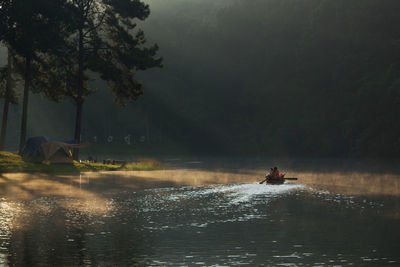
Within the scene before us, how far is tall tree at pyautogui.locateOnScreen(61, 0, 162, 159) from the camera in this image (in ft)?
216

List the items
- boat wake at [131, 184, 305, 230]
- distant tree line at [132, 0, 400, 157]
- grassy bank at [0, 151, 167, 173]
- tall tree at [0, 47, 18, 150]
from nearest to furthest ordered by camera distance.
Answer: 1. boat wake at [131, 184, 305, 230]
2. grassy bank at [0, 151, 167, 173]
3. tall tree at [0, 47, 18, 150]
4. distant tree line at [132, 0, 400, 157]

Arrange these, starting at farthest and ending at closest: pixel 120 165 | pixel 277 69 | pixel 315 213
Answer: pixel 277 69 → pixel 120 165 → pixel 315 213

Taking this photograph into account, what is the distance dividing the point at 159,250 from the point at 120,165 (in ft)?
165

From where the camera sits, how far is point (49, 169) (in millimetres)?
57125

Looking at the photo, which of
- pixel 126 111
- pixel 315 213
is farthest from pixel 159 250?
pixel 126 111

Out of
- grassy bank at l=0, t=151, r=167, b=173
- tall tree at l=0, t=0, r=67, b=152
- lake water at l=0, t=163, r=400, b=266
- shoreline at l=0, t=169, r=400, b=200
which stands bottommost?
lake water at l=0, t=163, r=400, b=266

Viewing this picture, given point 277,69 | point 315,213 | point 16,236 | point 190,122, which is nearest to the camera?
point 16,236

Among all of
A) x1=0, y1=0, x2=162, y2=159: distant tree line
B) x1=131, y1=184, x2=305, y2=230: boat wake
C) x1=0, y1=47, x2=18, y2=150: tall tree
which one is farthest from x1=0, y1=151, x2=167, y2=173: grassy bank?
x1=131, y1=184, x2=305, y2=230: boat wake

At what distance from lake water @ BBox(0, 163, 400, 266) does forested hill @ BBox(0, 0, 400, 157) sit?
71971mm

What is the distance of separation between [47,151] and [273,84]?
264ft

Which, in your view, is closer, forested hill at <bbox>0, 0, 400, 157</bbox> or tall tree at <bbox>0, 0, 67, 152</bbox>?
tall tree at <bbox>0, 0, 67, 152</bbox>

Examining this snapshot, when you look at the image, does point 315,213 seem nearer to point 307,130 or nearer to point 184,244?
point 184,244

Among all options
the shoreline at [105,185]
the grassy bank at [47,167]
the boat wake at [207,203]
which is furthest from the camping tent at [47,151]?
the boat wake at [207,203]

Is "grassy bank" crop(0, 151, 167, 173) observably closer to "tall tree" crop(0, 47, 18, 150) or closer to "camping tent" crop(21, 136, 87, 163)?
"camping tent" crop(21, 136, 87, 163)
